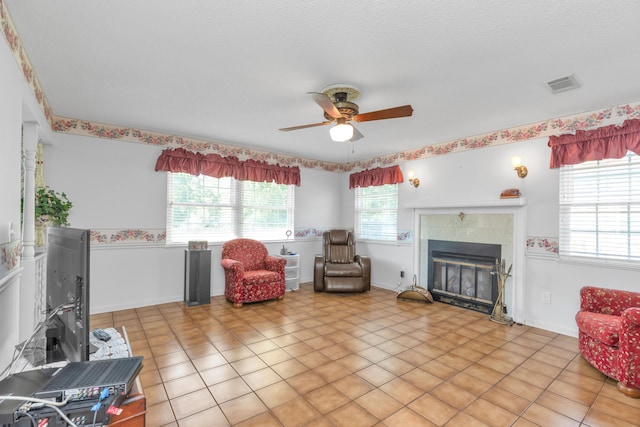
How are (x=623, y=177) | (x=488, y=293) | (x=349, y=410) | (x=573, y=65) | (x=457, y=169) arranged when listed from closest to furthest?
(x=349, y=410) < (x=573, y=65) < (x=623, y=177) < (x=488, y=293) < (x=457, y=169)

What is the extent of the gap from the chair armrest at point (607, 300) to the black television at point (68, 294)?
3.80 metres

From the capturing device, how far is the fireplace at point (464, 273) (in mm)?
4066

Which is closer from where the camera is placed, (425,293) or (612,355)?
(612,355)

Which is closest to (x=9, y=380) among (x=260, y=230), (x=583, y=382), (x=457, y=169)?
(x=583, y=382)

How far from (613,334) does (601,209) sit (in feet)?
4.65

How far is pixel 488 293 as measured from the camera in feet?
13.4

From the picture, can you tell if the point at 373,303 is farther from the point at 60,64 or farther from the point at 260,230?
the point at 60,64

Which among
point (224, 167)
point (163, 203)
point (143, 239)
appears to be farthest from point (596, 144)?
point (143, 239)

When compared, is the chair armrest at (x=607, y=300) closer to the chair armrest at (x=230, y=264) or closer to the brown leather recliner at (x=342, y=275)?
the brown leather recliner at (x=342, y=275)

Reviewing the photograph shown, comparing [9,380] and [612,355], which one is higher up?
[9,380]

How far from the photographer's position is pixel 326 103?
2307 mm

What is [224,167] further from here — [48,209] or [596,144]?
[596,144]

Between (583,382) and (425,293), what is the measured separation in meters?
2.19

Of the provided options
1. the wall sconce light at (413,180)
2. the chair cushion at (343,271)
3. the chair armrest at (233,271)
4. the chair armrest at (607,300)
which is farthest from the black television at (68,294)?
the wall sconce light at (413,180)
